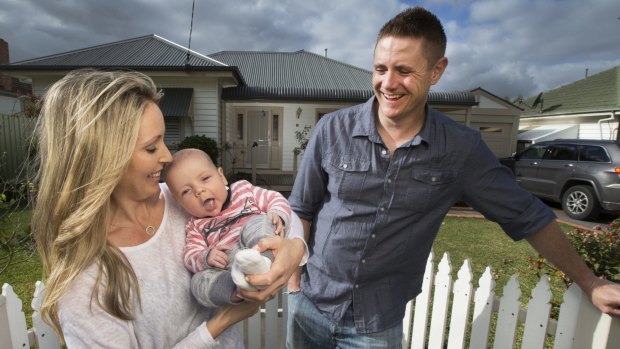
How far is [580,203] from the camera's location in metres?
8.55

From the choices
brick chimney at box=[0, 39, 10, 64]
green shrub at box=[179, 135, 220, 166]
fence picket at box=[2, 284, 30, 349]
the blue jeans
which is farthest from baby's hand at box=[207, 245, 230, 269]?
brick chimney at box=[0, 39, 10, 64]

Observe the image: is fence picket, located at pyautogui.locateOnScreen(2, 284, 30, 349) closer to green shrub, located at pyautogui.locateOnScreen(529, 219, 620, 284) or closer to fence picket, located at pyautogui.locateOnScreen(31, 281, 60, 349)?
fence picket, located at pyautogui.locateOnScreen(31, 281, 60, 349)

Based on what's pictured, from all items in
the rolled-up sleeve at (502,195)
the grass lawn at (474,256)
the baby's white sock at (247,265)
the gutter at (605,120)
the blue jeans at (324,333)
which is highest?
the gutter at (605,120)

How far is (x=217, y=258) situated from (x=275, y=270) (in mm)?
281

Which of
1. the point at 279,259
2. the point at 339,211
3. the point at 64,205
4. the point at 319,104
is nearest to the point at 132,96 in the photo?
the point at 64,205

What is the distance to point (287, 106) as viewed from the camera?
14.1m

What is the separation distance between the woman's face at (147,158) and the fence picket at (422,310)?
236cm

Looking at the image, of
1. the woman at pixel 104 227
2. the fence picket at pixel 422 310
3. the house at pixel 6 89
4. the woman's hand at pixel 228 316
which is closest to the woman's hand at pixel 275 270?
the woman at pixel 104 227

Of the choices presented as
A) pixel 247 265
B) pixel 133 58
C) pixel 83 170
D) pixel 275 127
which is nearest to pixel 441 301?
pixel 247 265

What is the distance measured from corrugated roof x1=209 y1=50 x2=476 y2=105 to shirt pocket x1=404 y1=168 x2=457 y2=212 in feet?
36.4

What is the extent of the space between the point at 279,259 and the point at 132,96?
747 mm

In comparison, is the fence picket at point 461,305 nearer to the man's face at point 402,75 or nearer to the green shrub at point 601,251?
the green shrub at point 601,251

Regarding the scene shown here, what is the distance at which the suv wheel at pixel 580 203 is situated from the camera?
8.27m

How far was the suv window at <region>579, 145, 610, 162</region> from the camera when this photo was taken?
8109 mm
